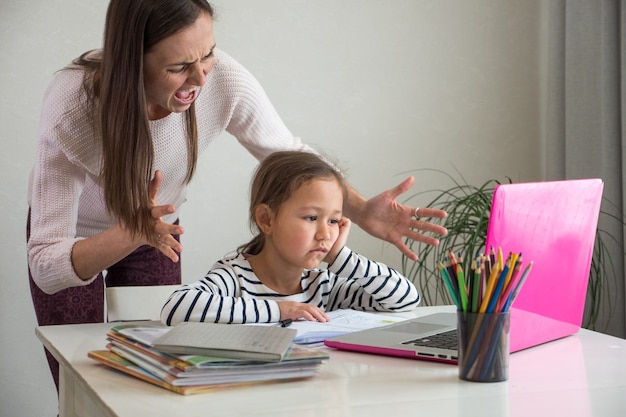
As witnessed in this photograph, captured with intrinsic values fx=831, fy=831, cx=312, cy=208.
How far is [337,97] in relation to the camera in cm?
301

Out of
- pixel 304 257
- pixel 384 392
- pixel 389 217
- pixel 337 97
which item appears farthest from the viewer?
pixel 337 97

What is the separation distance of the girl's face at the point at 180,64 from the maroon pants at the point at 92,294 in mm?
533

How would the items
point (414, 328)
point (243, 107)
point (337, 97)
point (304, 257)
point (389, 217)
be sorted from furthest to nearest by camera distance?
point (337, 97) < point (243, 107) < point (389, 217) < point (304, 257) < point (414, 328)

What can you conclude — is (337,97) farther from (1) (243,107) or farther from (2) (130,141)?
(2) (130,141)

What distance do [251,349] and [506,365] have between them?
320 mm

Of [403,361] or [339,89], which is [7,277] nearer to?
[339,89]

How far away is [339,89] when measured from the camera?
3.01 m

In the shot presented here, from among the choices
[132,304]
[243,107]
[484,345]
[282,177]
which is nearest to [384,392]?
[484,345]

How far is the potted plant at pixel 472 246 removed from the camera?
2.64 metres

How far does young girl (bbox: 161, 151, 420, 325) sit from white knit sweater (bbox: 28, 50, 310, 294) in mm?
192

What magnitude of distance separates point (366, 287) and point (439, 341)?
0.38 m

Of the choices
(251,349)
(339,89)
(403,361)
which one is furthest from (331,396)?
(339,89)

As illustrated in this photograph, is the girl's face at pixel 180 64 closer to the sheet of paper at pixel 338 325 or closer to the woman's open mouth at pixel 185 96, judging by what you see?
the woman's open mouth at pixel 185 96

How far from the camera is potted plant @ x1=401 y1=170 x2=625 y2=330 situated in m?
2.64
